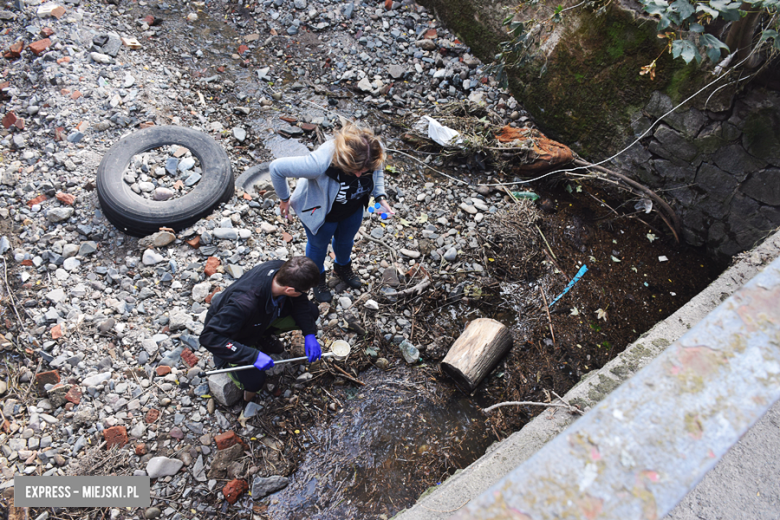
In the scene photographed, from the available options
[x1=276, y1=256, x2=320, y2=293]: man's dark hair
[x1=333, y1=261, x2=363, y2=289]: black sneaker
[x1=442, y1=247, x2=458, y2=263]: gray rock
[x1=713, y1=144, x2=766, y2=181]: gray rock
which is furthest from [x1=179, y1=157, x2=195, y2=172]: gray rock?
[x1=713, y1=144, x2=766, y2=181]: gray rock

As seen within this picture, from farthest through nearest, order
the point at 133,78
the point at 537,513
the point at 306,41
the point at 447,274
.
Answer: the point at 306,41
the point at 133,78
the point at 447,274
the point at 537,513

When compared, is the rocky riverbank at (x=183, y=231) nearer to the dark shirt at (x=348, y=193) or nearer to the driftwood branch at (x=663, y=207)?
the dark shirt at (x=348, y=193)

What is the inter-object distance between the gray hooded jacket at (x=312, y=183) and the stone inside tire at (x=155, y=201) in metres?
1.10

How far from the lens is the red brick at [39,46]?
13.5 feet

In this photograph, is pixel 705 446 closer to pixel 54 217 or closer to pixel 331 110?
pixel 54 217

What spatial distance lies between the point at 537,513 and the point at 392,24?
5.90m

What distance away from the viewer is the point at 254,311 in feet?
7.54

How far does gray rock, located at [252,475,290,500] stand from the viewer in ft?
7.94

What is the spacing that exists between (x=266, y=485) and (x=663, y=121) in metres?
4.65

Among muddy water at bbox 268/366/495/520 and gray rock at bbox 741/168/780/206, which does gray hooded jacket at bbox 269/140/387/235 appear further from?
gray rock at bbox 741/168/780/206

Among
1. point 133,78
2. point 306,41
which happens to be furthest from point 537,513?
point 306,41

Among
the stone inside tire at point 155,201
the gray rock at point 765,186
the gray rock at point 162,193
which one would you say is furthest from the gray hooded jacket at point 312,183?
the gray rock at point 765,186

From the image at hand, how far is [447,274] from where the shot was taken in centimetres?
354

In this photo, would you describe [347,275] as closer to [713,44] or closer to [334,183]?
[334,183]
